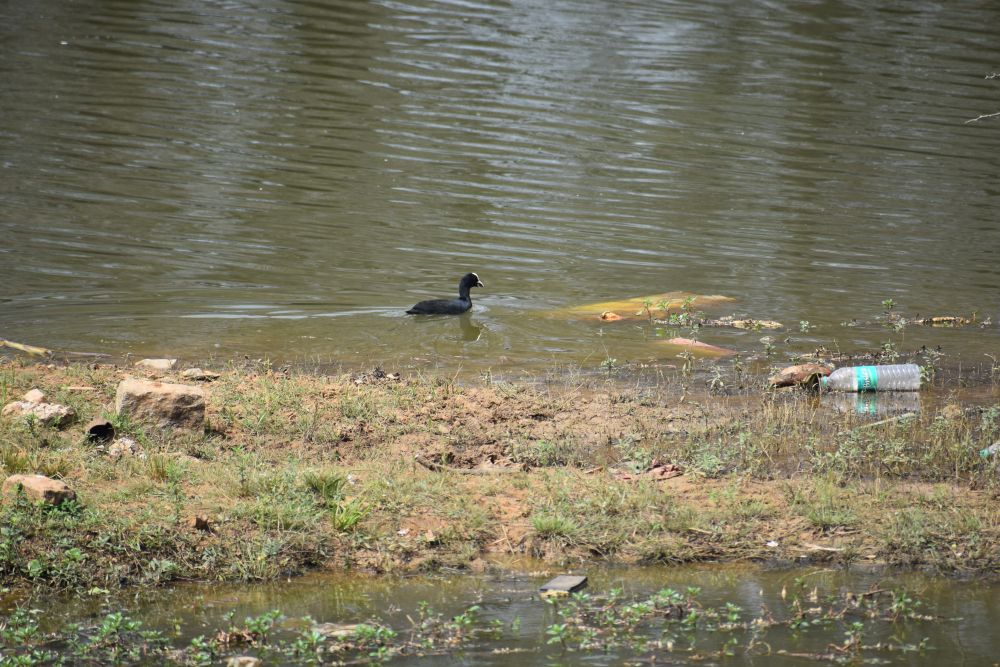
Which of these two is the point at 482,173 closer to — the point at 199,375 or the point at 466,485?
the point at 199,375

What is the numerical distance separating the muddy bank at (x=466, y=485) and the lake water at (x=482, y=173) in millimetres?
2236

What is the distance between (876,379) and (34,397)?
→ 589 centimetres

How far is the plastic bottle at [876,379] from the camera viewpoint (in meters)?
9.58

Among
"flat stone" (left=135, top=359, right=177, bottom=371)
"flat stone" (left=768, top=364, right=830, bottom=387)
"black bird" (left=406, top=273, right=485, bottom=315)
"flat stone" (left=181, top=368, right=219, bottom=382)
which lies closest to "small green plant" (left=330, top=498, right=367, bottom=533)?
"flat stone" (left=181, top=368, right=219, bottom=382)

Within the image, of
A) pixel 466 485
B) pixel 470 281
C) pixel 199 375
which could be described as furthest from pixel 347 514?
pixel 470 281

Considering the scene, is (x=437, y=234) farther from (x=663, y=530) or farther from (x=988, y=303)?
(x=663, y=530)

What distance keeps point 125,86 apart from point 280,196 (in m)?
6.72

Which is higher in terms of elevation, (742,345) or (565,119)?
(565,119)

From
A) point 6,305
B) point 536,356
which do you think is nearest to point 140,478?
point 536,356

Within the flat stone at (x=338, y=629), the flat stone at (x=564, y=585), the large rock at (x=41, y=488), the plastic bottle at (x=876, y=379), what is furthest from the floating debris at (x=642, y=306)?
the flat stone at (x=338, y=629)

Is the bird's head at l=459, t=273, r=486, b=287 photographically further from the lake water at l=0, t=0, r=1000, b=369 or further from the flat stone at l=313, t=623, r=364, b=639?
the flat stone at l=313, t=623, r=364, b=639

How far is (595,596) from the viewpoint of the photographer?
5.95m

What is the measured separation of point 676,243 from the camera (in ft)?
49.8

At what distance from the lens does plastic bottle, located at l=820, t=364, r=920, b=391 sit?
377 inches
